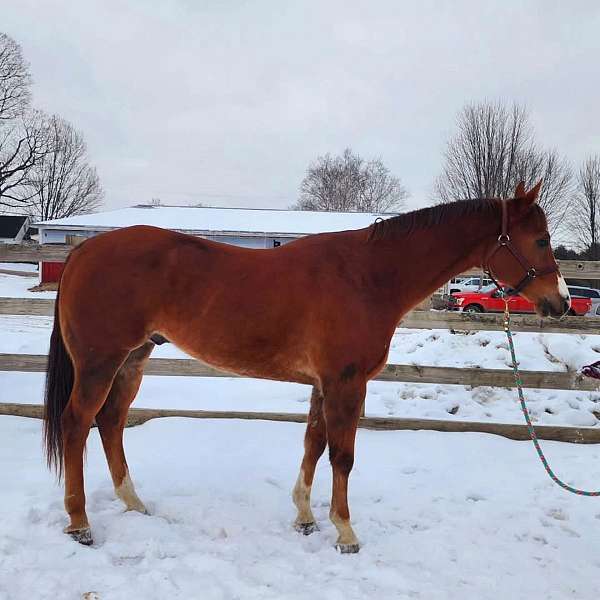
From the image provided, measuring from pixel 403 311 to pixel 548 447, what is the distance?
246cm

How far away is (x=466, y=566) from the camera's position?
2547 millimetres

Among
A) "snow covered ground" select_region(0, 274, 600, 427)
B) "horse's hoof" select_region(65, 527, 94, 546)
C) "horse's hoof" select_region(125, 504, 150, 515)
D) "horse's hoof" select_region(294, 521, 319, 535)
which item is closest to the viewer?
"horse's hoof" select_region(65, 527, 94, 546)

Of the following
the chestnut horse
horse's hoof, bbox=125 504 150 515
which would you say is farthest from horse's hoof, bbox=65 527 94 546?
horse's hoof, bbox=125 504 150 515

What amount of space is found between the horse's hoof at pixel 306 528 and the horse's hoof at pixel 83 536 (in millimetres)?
1212

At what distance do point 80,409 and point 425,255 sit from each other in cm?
233

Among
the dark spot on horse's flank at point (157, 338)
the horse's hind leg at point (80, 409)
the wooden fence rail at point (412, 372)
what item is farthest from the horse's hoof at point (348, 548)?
the wooden fence rail at point (412, 372)

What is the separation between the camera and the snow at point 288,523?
7.63 feet

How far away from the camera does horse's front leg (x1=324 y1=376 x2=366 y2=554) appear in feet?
8.95

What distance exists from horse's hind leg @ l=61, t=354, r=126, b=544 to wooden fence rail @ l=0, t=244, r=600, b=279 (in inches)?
81.6

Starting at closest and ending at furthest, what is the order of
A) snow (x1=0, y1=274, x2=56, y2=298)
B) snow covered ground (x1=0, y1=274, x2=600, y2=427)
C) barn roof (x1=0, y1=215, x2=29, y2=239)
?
1. snow covered ground (x1=0, y1=274, x2=600, y2=427)
2. snow (x1=0, y1=274, x2=56, y2=298)
3. barn roof (x1=0, y1=215, x2=29, y2=239)

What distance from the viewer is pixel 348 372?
8.95ft

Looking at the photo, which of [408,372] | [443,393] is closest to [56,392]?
[408,372]

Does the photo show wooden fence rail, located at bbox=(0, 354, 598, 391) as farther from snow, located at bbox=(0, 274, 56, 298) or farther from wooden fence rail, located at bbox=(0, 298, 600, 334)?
snow, located at bbox=(0, 274, 56, 298)

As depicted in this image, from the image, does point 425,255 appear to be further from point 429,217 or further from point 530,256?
point 530,256
